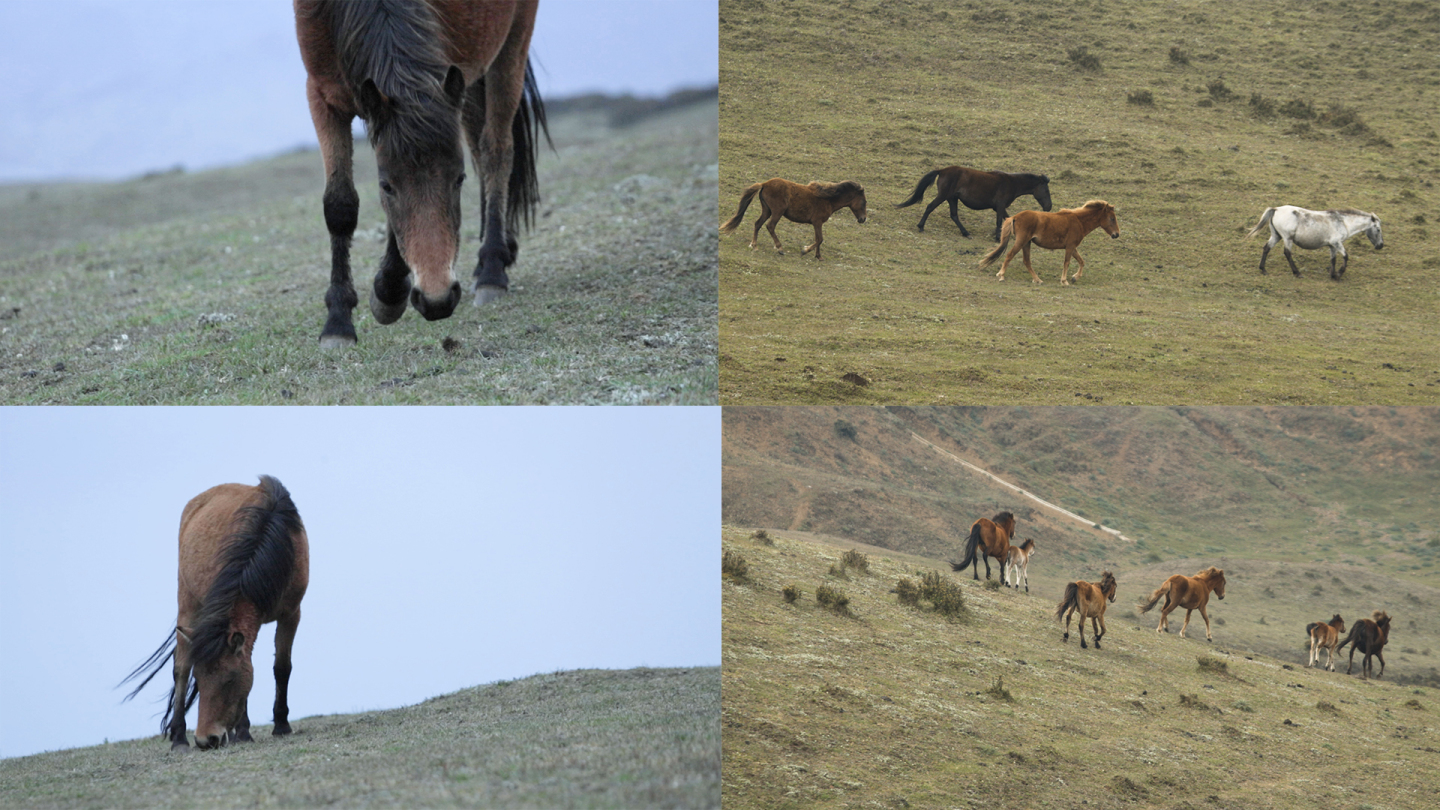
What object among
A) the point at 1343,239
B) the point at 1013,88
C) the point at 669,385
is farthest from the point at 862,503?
the point at 1013,88

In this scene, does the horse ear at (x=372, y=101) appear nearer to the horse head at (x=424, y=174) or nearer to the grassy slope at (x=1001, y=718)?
the horse head at (x=424, y=174)

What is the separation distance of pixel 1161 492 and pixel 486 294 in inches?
416

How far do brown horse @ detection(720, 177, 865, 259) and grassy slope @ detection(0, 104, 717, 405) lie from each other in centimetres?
84

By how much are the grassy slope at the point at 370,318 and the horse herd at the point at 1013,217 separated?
1.10m

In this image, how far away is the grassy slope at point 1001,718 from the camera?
5953 millimetres

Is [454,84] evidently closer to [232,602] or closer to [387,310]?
[387,310]

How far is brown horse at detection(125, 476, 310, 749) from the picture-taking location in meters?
5.50

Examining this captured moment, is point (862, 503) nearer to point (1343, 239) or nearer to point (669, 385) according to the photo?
point (669, 385)

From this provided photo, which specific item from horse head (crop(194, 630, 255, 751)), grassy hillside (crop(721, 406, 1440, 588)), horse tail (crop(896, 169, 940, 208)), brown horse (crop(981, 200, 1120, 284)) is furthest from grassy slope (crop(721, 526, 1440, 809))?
horse tail (crop(896, 169, 940, 208))

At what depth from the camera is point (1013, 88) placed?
21.2m

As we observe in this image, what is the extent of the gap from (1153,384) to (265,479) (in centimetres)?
838

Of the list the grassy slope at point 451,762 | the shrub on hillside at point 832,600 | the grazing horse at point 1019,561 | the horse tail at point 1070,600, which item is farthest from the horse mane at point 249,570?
the grazing horse at point 1019,561

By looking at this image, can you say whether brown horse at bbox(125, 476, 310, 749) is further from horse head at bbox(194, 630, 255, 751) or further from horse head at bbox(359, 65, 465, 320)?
horse head at bbox(359, 65, 465, 320)

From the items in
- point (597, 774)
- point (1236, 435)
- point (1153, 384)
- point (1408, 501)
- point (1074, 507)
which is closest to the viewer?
point (597, 774)
